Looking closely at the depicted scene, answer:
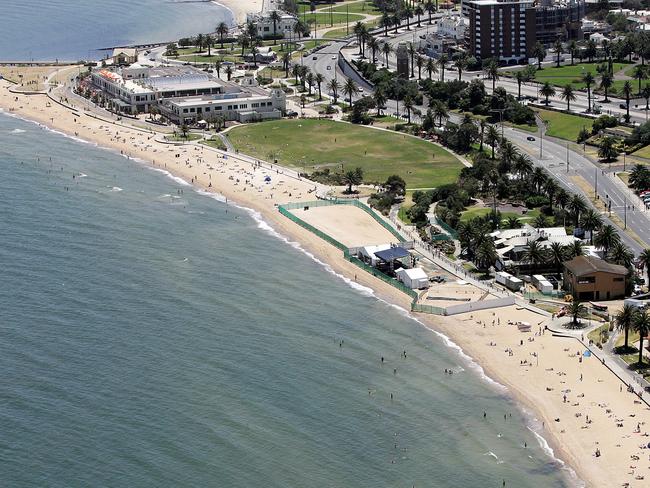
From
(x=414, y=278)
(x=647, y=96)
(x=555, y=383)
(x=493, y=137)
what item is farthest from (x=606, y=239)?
(x=647, y=96)

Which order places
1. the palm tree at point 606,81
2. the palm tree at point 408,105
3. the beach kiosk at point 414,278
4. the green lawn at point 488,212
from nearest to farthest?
the beach kiosk at point 414,278 < the green lawn at point 488,212 < the palm tree at point 408,105 < the palm tree at point 606,81

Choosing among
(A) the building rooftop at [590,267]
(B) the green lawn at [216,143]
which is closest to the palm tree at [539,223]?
(A) the building rooftop at [590,267]

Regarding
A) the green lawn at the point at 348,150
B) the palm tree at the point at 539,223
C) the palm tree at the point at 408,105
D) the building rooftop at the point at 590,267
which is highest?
the palm tree at the point at 408,105

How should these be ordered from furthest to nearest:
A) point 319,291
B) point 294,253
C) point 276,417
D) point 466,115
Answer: point 466,115, point 294,253, point 319,291, point 276,417

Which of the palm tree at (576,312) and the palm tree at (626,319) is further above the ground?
the palm tree at (626,319)

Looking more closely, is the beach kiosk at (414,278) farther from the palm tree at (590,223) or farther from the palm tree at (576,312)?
the palm tree at (590,223)

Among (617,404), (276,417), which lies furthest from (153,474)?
(617,404)

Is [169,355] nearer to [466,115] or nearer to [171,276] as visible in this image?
[171,276]
